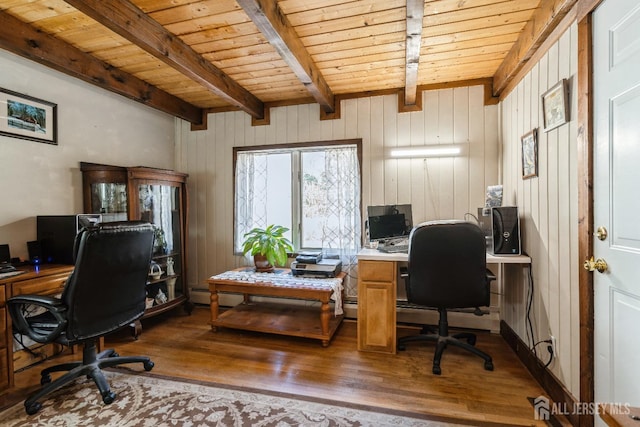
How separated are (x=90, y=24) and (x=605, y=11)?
2.97 m

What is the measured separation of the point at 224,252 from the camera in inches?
138

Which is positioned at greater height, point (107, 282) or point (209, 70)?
point (209, 70)

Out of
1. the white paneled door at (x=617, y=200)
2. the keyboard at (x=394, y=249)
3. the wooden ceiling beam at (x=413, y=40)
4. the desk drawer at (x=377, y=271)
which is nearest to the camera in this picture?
the white paneled door at (x=617, y=200)

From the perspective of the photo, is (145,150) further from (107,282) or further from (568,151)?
(568,151)

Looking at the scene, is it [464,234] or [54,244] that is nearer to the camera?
[464,234]

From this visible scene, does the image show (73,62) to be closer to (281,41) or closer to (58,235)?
(58,235)

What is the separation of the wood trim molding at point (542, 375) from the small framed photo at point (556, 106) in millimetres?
1542

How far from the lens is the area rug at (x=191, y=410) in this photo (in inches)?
62.2

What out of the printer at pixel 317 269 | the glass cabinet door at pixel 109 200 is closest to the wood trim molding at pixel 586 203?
the printer at pixel 317 269

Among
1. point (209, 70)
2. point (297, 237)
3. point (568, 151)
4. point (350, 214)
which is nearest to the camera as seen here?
point (568, 151)

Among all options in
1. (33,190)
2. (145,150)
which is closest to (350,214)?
(145,150)

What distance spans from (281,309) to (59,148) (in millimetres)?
2535

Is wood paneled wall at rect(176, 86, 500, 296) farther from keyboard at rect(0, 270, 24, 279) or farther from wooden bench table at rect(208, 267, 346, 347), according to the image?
keyboard at rect(0, 270, 24, 279)

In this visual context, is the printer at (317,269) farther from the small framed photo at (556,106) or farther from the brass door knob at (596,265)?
the small framed photo at (556,106)
